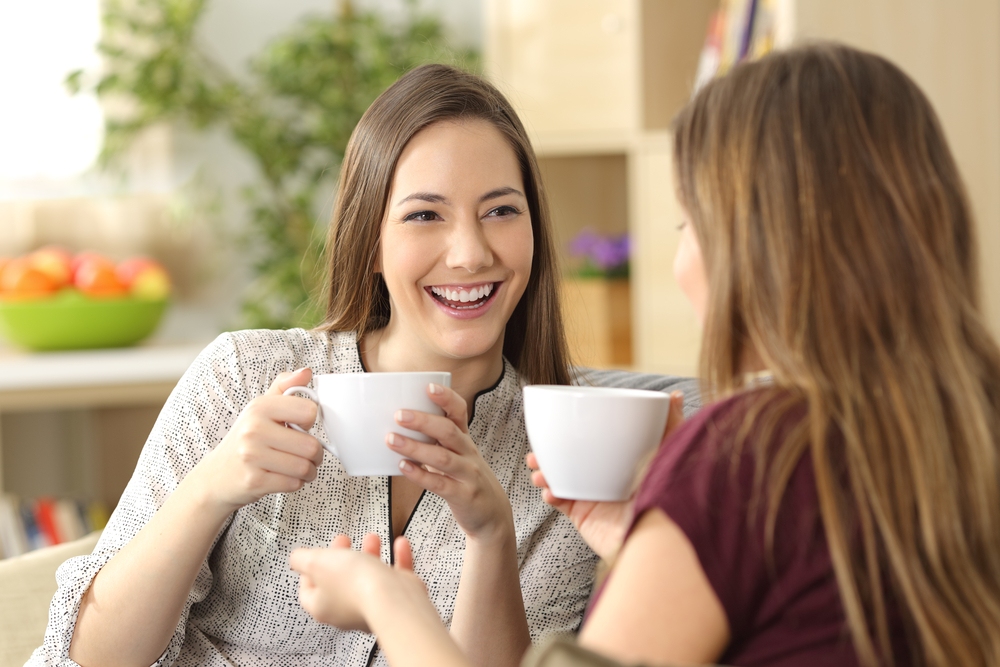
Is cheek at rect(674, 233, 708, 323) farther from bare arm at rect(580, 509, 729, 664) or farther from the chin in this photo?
the chin

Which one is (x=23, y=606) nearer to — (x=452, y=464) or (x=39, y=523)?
(x=452, y=464)

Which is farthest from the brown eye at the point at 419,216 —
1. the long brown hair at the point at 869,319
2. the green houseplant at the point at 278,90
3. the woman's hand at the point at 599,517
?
the green houseplant at the point at 278,90

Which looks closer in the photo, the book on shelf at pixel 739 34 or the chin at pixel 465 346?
the chin at pixel 465 346

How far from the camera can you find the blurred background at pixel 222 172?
264 cm

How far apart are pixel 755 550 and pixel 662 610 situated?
0.07 meters

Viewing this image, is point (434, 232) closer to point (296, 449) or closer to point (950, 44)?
point (296, 449)

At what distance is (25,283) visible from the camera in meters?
2.73

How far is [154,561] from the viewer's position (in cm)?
107

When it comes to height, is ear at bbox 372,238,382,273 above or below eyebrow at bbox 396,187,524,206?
below

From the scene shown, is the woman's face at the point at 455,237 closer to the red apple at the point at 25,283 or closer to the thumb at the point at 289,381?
the thumb at the point at 289,381

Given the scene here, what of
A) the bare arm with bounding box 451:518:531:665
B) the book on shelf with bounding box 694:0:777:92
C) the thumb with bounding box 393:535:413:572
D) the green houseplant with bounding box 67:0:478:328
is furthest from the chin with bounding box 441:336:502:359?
the green houseplant with bounding box 67:0:478:328

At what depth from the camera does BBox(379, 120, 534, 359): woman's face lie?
4.22 ft

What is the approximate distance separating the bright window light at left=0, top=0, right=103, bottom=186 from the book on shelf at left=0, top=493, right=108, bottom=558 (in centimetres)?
Answer: 107

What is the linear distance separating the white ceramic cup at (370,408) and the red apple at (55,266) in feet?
6.73
